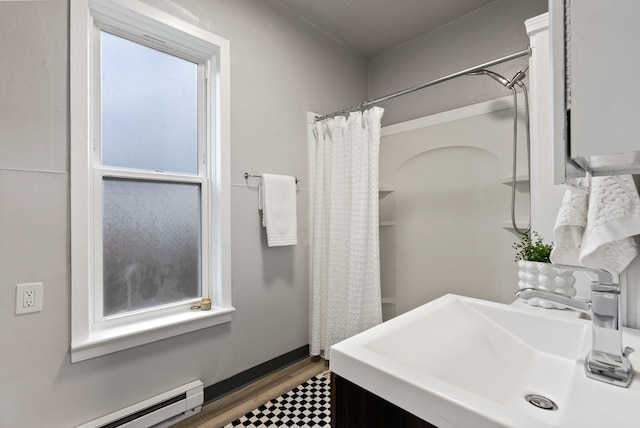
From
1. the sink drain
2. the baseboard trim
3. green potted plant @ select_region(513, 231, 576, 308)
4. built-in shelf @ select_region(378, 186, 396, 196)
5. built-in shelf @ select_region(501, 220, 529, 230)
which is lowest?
the baseboard trim

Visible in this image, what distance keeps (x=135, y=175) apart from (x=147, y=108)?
14.3 inches

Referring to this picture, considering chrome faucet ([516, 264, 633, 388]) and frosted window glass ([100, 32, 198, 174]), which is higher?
frosted window glass ([100, 32, 198, 174])

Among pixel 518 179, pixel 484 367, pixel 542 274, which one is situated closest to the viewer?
pixel 484 367

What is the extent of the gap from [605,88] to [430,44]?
2296mm

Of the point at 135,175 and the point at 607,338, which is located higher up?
the point at 135,175

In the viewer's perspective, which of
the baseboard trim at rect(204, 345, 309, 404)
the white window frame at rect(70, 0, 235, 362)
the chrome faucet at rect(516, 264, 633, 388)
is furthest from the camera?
the baseboard trim at rect(204, 345, 309, 404)

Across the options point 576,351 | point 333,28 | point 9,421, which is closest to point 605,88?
point 576,351

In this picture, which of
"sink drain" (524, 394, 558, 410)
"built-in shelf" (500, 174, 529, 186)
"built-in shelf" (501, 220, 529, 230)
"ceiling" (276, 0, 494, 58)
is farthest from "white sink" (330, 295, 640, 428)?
"ceiling" (276, 0, 494, 58)

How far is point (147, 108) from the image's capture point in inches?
59.9

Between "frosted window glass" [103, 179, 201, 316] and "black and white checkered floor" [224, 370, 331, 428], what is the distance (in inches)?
28.3

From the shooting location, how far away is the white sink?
0.54 m

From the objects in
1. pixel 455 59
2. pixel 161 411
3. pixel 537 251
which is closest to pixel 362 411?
pixel 537 251

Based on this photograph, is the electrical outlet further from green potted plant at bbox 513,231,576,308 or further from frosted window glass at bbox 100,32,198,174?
green potted plant at bbox 513,231,576,308

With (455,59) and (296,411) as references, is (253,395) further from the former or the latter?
(455,59)
